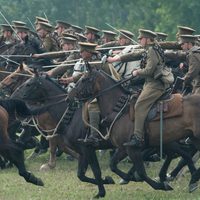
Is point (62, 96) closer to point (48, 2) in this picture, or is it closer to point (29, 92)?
point (29, 92)

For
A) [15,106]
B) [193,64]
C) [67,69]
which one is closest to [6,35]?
[67,69]

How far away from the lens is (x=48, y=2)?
61031 millimetres

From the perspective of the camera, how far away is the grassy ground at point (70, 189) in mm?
15953

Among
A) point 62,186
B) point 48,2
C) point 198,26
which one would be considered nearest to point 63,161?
point 62,186

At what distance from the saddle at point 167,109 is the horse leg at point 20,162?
2.14 m

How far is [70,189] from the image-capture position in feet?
55.8

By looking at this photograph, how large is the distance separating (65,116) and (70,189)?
4.14 feet

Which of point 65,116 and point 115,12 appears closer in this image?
point 65,116

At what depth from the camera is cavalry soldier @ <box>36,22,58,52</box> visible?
22703 millimetres

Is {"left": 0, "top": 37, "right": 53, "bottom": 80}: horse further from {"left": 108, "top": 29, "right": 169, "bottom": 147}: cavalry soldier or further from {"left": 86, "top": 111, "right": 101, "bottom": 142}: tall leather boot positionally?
{"left": 108, "top": 29, "right": 169, "bottom": 147}: cavalry soldier

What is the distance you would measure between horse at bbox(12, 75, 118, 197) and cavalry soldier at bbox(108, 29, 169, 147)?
1.09 meters

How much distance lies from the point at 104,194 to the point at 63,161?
5.31 metres

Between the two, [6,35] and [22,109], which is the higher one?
[22,109]

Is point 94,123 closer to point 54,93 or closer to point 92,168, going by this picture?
point 92,168
